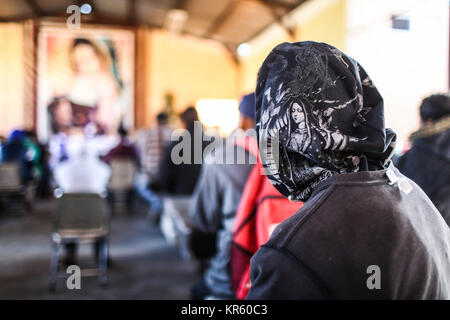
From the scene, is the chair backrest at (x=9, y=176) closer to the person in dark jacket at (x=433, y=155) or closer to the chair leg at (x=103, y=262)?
the chair leg at (x=103, y=262)

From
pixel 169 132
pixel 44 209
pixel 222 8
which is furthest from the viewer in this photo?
pixel 222 8

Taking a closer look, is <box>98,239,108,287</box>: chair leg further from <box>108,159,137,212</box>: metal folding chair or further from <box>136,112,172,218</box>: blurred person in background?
<box>108,159,137,212</box>: metal folding chair

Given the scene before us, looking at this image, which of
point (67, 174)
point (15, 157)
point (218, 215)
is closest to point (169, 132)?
point (67, 174)

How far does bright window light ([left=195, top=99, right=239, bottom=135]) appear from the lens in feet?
34.7

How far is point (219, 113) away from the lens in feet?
36.4

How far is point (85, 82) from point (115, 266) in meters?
7.76

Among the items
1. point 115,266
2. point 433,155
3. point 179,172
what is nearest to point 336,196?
point 433,155

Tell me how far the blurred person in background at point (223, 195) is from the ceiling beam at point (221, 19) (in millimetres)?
7100

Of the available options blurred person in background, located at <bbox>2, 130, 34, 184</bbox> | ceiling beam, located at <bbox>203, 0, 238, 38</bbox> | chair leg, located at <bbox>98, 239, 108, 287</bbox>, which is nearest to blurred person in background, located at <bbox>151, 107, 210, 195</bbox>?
chair leg, located at <bbox>98, 239, 108, 287</bbox>

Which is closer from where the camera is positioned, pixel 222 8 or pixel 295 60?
pixel 295 60

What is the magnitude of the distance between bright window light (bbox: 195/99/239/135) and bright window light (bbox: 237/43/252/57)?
4.41 feet

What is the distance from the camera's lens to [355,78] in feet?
2.31
